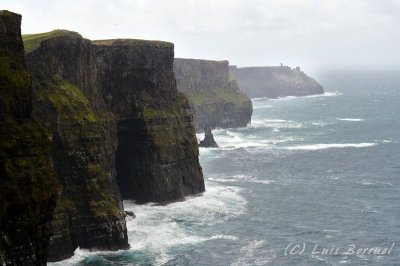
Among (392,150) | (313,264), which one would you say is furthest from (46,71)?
(392,150)

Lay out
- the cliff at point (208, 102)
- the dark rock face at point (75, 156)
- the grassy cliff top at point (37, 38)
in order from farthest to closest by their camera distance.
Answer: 1. the cliff at point (208, 102)
2. the grassy cliff top at point (37, 38)
3. the dark rock face at point (75, 156)

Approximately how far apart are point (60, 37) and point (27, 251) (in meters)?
33.1

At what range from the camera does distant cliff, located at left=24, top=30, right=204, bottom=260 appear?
65375mm

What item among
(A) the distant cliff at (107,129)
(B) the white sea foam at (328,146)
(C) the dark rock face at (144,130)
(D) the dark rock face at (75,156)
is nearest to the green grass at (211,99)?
(B) the white sea foam at (328,146)

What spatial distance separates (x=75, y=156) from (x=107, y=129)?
46.3ft

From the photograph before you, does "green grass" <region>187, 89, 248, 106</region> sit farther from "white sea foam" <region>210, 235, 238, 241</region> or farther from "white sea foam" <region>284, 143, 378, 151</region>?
"white sea foam" <region>210, 235, 238, 241</region>

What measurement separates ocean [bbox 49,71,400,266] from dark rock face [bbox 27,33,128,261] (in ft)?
9.03

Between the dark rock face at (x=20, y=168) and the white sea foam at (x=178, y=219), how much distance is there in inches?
722

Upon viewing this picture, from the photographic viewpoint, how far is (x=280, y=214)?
79.6 metres

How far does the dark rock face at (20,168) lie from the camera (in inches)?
1714

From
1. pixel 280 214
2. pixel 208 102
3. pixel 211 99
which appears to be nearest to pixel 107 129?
pixel 280 214

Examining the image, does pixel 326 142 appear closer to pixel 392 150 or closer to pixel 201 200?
pixel 392 150

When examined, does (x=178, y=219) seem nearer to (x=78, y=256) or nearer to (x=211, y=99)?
(x=78, y=256)

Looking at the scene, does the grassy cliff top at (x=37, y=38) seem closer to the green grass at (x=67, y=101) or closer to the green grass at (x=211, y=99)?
the green grass at (x=67, y=101)
